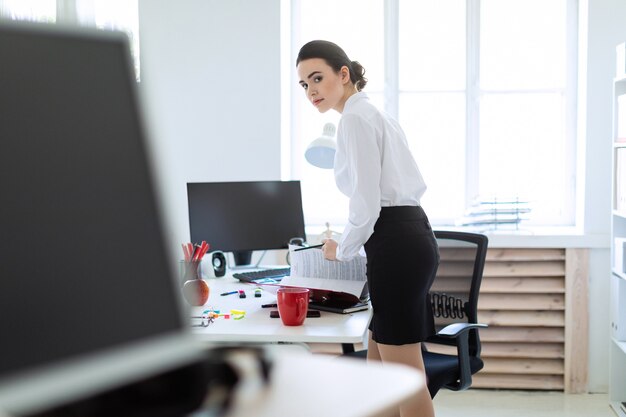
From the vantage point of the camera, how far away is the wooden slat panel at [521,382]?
13.3ft

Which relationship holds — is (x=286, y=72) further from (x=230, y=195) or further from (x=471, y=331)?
(x=471, y=331)

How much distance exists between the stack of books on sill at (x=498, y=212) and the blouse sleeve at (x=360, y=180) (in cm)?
178

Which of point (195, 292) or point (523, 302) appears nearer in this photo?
point (195, 292)

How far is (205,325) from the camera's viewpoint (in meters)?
2.14

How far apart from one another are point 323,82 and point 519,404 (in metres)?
2.16

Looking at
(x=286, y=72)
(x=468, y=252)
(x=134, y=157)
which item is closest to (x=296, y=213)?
(x=468, y=252)

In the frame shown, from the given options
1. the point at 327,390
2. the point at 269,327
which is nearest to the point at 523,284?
the point at 269,327

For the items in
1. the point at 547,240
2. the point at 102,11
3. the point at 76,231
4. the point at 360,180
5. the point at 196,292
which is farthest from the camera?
the point at 102,11

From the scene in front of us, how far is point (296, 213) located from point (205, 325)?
1.33m

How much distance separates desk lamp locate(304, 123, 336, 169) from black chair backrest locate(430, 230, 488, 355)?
68 cm

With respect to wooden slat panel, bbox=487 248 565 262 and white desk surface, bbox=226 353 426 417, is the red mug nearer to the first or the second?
white desk surface, bbox=226 353 426 417

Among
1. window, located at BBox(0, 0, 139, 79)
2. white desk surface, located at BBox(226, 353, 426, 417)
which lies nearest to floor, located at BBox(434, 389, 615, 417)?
window, located at BBox(0, 0, 139, 79)

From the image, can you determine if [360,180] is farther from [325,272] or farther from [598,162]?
[598,162]

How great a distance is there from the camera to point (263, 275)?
3.01 metres
